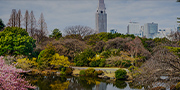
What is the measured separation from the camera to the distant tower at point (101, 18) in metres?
77.7

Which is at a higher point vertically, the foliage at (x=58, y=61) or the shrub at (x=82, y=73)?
the foliage at (x=58, y=61)

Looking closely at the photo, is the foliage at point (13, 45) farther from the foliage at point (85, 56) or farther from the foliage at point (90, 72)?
the foliage at point (90, 72)

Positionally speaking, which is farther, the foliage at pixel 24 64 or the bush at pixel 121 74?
the foliage at pixel 24 64

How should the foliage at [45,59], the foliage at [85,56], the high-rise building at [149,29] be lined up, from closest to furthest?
the foliage at [45,59] → the foliage at [85,56] → the high-rise building at [149,29]

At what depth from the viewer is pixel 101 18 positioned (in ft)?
265

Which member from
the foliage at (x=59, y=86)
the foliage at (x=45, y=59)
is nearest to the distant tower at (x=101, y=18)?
the foliage at (x=45, y=59)

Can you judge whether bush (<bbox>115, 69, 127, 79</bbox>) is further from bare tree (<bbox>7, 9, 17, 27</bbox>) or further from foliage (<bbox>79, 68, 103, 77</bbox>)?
bare tree (<bbox>7, 9, 17, 27</bbox>)

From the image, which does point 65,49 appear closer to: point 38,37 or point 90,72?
point 90,72

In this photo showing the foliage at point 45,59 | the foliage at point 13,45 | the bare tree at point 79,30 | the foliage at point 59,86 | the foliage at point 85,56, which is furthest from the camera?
the bare tree at point 79,30

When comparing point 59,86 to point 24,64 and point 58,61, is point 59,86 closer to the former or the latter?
point 58,61

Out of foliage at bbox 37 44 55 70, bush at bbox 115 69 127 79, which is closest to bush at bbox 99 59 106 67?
bush at bbox 115 69 127 79

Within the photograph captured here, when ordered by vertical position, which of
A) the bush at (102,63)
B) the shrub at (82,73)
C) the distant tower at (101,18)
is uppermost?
the distant tower at (101,18)

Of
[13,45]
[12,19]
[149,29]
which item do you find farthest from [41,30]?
[149,29]

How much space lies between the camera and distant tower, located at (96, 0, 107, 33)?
77688 mm
